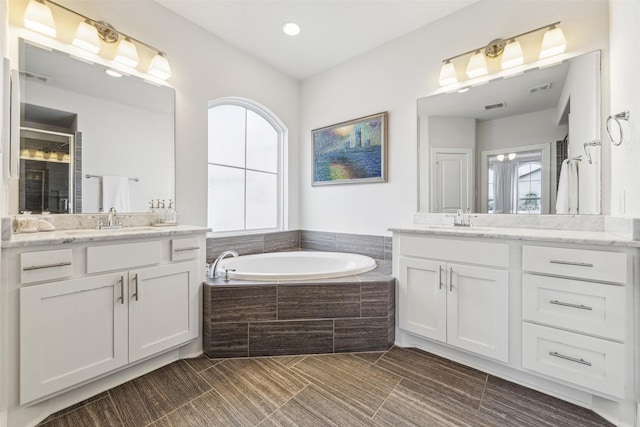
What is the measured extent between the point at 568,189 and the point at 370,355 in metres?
1.75

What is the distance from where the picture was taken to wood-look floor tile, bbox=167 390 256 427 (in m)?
1.35

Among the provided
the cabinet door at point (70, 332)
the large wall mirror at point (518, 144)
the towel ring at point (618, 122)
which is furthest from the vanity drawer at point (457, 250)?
the cabinet door at point (70, 332)

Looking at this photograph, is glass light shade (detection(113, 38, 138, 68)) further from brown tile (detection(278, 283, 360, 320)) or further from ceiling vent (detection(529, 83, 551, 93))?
ceiling vent (detection(529, 83, 551, 93))

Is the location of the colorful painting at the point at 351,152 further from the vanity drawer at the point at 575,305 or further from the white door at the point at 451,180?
the vanity drawer at the point at 575,305

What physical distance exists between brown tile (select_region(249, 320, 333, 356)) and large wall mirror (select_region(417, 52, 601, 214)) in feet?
4.56

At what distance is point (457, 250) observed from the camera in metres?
1.86

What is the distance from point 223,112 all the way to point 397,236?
82.6 inches

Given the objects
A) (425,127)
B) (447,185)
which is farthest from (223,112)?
(447,185)

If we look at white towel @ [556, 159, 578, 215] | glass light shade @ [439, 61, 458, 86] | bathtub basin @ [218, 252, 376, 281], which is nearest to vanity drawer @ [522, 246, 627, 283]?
white towel @ [556, 159, 578, 215]

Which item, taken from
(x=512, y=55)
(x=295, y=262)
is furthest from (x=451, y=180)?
(x=295, y=262)

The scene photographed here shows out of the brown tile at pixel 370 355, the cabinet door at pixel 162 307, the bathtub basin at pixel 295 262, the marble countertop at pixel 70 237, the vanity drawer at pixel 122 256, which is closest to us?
the marble countertop at pixel 70 237

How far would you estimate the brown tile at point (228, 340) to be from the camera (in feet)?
6.35

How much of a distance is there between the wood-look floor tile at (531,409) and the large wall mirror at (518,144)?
3.86 ft

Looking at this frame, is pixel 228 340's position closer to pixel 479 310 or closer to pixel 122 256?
pixel 122 256
